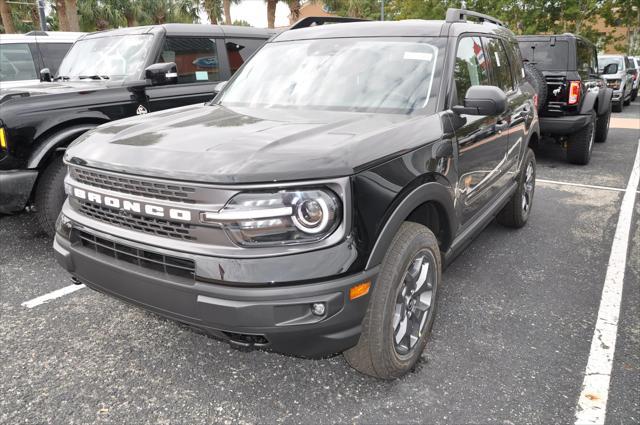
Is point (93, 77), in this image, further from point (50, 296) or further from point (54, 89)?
point (50, 296)

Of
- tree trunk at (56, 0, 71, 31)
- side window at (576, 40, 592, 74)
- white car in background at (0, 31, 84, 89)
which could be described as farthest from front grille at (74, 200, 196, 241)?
tree trunk at (56, 0, 71, 31)

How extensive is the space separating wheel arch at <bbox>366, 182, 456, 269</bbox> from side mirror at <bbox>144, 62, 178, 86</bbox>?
3202mm

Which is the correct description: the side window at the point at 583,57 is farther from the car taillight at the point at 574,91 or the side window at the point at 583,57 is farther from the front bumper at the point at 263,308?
the front bumper at the point at 263,308

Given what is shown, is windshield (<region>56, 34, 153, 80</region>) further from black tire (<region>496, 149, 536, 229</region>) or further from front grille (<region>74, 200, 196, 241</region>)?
black tire (<region>496, 149, 536, 229</region>)

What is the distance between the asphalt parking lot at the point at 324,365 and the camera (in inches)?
93.6

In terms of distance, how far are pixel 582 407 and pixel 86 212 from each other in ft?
8.58

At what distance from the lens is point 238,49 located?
6156 mm

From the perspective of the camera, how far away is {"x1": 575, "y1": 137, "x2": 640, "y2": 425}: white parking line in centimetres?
238

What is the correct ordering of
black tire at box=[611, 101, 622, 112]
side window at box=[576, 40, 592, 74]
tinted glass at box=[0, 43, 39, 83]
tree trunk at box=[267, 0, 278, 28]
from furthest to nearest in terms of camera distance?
tree trunk at box=[267, 0, 278, 28]
black tire at box=[611, 101, 622, 112]
side window at box=[576, 40, 592, 74]
tinted glass at box=[0, 43, 39, 83]

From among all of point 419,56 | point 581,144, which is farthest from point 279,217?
point 581,144

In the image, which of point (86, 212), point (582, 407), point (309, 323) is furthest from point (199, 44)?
point (582, 407)

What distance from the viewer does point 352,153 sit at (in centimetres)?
209

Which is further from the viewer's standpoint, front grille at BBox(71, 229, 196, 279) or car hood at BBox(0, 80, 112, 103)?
car hood at BBox(0, 80, 112, 103)

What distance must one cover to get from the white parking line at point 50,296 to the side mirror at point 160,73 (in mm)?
2192
